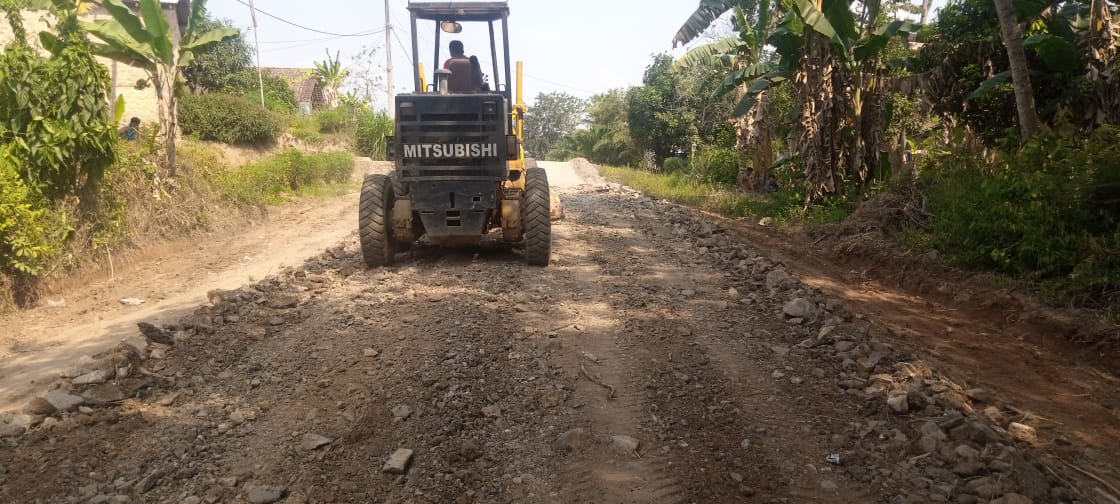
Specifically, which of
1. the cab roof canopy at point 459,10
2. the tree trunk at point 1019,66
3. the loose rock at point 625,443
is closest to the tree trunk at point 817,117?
the tree trunk at point 1019,66

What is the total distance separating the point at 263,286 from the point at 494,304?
9.16 feet

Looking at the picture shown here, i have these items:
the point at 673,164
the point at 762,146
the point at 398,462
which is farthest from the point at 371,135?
the point at 398,462

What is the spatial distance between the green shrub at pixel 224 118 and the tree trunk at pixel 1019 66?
18.7 meters

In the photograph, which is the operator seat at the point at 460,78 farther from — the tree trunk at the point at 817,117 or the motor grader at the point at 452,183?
the tree trunk at the point at 817,117

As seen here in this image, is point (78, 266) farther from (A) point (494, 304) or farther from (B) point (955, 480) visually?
(B) point (955, 480)

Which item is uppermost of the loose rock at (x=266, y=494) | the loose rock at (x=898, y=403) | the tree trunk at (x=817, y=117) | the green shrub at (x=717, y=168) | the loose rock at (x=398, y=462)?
the tree trunk at (x=817, y=117)

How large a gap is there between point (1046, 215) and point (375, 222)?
672 centimetres

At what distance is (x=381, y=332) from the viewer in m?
5.80

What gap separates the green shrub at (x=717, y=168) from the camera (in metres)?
18.5

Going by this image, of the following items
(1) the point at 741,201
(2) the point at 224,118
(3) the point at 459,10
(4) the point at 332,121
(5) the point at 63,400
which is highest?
(3) the point at 459,10

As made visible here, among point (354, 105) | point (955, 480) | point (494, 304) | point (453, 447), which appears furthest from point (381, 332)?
point (354, 105)

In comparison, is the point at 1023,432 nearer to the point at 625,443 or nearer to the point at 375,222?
the point at 625,443

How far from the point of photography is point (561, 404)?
172 inches

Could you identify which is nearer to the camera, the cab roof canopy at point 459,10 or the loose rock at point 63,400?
the loose rock at point 63,400
